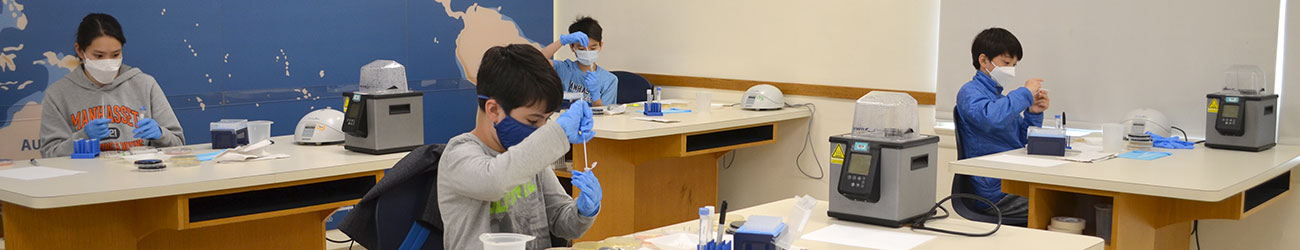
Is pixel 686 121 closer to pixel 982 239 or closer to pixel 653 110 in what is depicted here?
pixel 653 110

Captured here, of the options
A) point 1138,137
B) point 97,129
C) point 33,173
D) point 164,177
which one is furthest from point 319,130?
point 1138,137

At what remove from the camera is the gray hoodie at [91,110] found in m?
3.78

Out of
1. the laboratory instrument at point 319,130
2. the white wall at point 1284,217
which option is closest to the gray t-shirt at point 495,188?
the laboratory instrument at point 319,130

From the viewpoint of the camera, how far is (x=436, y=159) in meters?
2.08

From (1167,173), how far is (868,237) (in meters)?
1.29

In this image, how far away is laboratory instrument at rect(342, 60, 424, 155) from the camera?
3492 mm

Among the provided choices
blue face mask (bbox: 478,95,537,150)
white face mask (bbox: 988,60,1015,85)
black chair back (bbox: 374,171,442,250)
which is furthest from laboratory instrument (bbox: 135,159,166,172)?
white face mask (bbox: 988,60,1015,85)

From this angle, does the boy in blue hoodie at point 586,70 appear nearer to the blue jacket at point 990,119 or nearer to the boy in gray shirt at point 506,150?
the blue jacket at point 990,119

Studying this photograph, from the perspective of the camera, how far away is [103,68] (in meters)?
3.77

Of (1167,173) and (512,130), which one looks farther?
(1167,173)

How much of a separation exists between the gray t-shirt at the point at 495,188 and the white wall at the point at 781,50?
10.3ft

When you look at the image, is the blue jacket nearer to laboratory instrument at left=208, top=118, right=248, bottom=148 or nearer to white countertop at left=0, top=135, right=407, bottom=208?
white countertop at left=0, top=135, right=407, bottom=208

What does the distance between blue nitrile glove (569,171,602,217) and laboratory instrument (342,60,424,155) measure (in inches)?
59.1

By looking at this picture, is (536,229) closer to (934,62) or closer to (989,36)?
(989,36)
